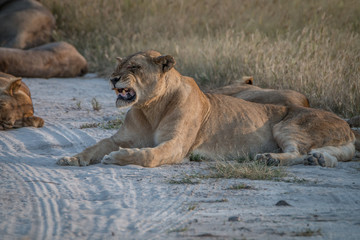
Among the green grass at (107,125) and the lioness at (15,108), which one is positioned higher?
the lioness at (15,108)

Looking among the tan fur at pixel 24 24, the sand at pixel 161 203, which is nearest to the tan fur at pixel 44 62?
the tan fur at pixel 24 24

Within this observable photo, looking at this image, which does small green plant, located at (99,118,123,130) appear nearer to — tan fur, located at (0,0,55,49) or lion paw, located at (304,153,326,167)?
lion paw, located at (304,153,326,167)

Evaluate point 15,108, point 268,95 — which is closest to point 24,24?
point 15,108

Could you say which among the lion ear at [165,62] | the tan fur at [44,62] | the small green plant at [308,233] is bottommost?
the tan fur at [44,62]

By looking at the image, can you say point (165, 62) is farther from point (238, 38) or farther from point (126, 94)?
point (238, 38)

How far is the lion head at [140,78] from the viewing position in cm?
509

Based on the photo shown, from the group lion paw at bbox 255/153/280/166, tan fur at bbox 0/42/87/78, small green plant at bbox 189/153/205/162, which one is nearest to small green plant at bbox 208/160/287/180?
lion paw at bbox 255/153/280/166

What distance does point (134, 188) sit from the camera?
13.5 ft

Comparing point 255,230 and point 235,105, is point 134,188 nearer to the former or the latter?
point 255,230

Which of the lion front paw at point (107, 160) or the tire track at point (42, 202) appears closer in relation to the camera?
the tire track at point (42, 202)

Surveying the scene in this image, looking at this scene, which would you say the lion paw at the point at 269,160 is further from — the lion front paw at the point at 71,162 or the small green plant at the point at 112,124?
the small green plant at the point at 112,124

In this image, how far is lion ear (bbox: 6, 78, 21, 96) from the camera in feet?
22.7

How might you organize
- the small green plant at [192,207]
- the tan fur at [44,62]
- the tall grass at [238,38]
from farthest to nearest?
1. the tan fur at [44,62]
2. the tall grass at [238,38]
3. the small green plant at [192,207]

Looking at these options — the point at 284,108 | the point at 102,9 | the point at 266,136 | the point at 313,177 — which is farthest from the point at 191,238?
the point at 102,9
